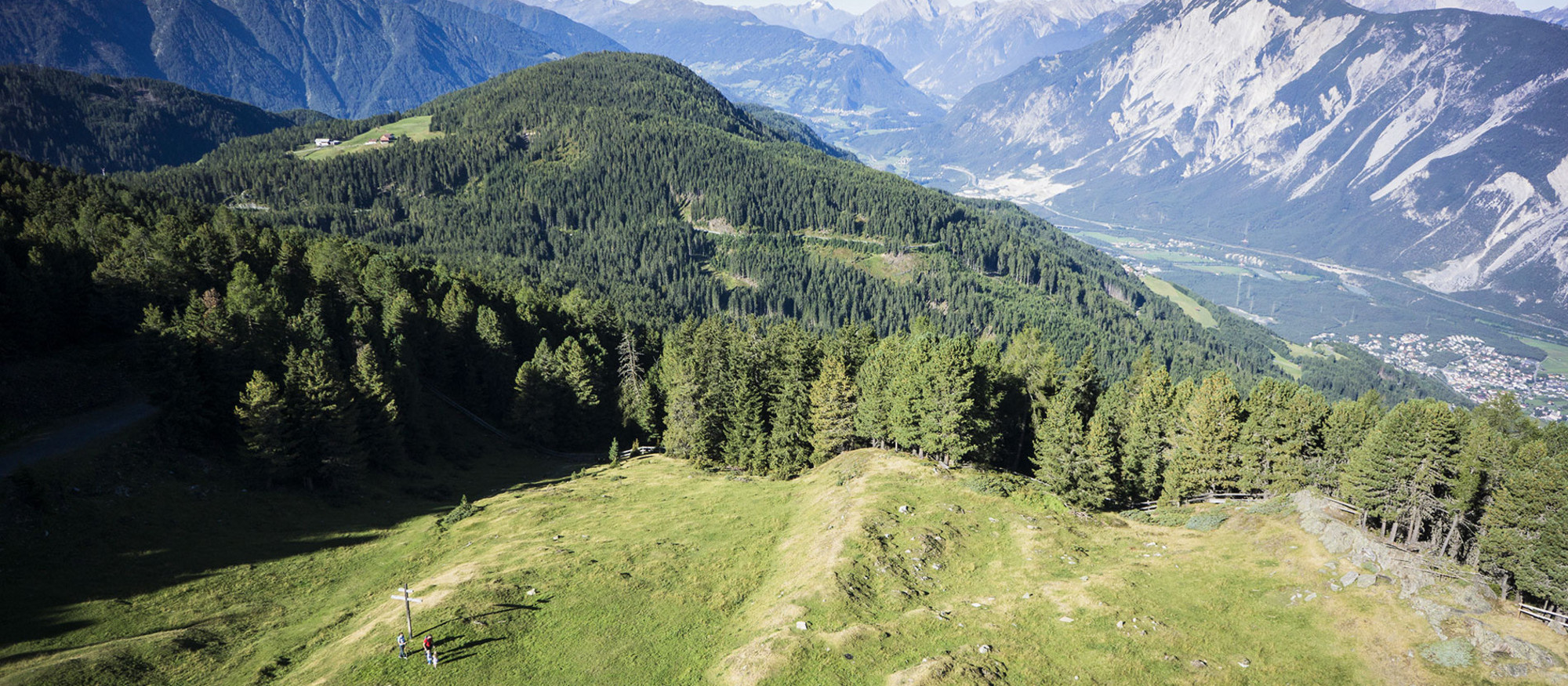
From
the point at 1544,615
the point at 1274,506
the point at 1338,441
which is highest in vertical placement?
the point at 1338,441

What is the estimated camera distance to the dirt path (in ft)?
177

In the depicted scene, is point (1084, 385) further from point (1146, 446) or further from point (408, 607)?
point (408, 607)

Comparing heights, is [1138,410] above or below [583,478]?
above

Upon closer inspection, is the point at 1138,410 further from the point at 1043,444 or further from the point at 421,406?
the point at 421,406

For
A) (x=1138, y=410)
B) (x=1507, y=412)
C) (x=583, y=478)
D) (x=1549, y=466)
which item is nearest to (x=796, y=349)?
(x=583, y=478)

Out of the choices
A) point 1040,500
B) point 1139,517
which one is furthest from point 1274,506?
point 1040,500

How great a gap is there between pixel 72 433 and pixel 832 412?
240 feet

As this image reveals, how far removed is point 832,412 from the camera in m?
76.5

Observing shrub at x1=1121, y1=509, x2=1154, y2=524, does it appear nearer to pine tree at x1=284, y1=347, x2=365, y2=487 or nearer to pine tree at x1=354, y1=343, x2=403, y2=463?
pine tree at x1=284, y1=347, x2=365, y2=487

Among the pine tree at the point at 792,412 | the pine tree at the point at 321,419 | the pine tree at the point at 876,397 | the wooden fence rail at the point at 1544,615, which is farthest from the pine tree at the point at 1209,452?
the pine tree at the point at 321,419

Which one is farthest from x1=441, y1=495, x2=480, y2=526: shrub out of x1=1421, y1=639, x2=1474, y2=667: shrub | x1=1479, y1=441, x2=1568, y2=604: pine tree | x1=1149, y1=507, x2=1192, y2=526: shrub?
x1=1479, y1=441, x2=1568, y2=604: pine tree

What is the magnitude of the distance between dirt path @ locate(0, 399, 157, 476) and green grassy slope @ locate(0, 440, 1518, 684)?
23.2 feet

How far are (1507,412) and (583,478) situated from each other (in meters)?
103

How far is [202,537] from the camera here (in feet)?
177
